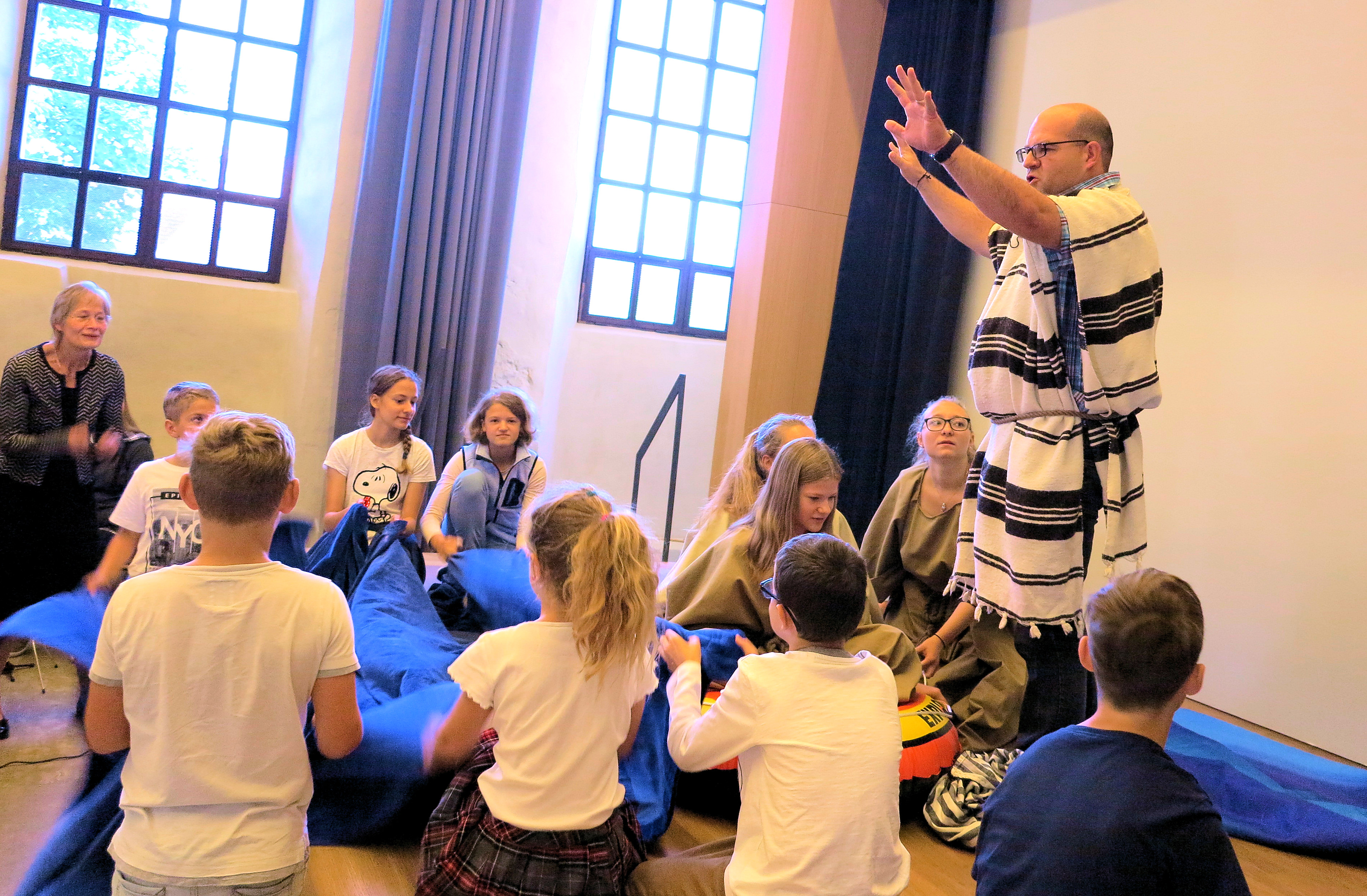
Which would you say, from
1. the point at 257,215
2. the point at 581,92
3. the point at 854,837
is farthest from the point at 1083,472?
the point at 257,215

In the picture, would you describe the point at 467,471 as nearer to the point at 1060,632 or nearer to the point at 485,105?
the point at 1060,632

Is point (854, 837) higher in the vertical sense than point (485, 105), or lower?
lower

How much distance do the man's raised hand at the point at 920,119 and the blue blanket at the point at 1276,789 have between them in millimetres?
1520

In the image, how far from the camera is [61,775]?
2.27 m

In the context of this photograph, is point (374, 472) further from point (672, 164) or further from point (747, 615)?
point (672, 164)

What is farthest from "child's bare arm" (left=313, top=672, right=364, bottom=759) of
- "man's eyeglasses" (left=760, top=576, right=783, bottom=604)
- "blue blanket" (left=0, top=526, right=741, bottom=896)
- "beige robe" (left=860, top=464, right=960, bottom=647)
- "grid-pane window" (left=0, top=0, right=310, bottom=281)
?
"grid-pane window" (left=0, top=0, right=310, bottom=281)

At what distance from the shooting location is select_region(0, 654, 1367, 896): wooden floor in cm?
191

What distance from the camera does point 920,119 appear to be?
195 cm

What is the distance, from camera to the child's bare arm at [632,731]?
1767mm

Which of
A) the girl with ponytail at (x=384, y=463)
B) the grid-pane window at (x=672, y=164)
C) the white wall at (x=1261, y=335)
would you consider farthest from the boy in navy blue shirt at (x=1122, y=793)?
the grid-pane window at (x=672, y=164)

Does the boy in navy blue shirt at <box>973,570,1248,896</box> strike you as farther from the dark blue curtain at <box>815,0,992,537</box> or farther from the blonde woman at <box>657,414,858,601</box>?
the dark blue curtain at <box>815,0,992,537</box>

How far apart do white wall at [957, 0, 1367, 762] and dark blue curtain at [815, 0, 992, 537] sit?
0.93 metres

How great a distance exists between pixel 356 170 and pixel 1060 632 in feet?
12.6

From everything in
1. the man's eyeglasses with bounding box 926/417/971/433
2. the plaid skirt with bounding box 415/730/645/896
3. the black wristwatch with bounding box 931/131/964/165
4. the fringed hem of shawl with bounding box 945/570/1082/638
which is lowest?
the plaid skirt with bounding box 415/730/645/896
